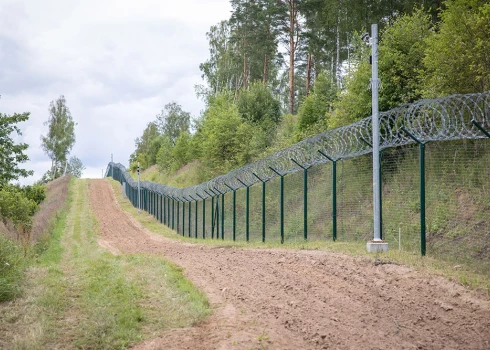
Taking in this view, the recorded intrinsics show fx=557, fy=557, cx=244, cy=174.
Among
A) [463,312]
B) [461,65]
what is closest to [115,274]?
[463,312]

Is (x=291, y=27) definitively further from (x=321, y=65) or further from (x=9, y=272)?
(x=9, y=272)

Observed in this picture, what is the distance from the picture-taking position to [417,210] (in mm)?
13469

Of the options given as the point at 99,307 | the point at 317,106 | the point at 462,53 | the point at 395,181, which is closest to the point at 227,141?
the point at 317,106

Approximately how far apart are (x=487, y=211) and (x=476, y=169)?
1.28 m

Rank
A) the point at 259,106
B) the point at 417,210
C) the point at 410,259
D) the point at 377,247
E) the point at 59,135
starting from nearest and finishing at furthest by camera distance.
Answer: the point at 410,259 < the point at 377,247 < the point at 417,210 < the point at 259,106 < the point at 59,135

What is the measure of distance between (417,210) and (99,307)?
8.34 meters

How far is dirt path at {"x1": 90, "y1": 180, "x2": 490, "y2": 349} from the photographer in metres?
6.37

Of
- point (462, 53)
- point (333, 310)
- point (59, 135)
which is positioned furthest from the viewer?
point (59, 135)

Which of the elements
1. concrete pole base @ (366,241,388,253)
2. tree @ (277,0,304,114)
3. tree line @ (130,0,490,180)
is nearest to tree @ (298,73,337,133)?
tree line @ (130,0,490,180)

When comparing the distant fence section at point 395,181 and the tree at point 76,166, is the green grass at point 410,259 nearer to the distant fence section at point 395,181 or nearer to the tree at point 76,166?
the distant fence section at point 395,181

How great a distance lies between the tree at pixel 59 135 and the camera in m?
65.2

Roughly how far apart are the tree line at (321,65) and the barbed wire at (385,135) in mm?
1263

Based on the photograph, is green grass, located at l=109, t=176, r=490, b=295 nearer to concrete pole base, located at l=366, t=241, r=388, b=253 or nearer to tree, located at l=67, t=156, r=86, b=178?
concrete pole base, located at l=366, t=241, r=388, b=253

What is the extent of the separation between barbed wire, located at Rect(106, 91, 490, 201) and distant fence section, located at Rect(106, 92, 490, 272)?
1.4 inches
